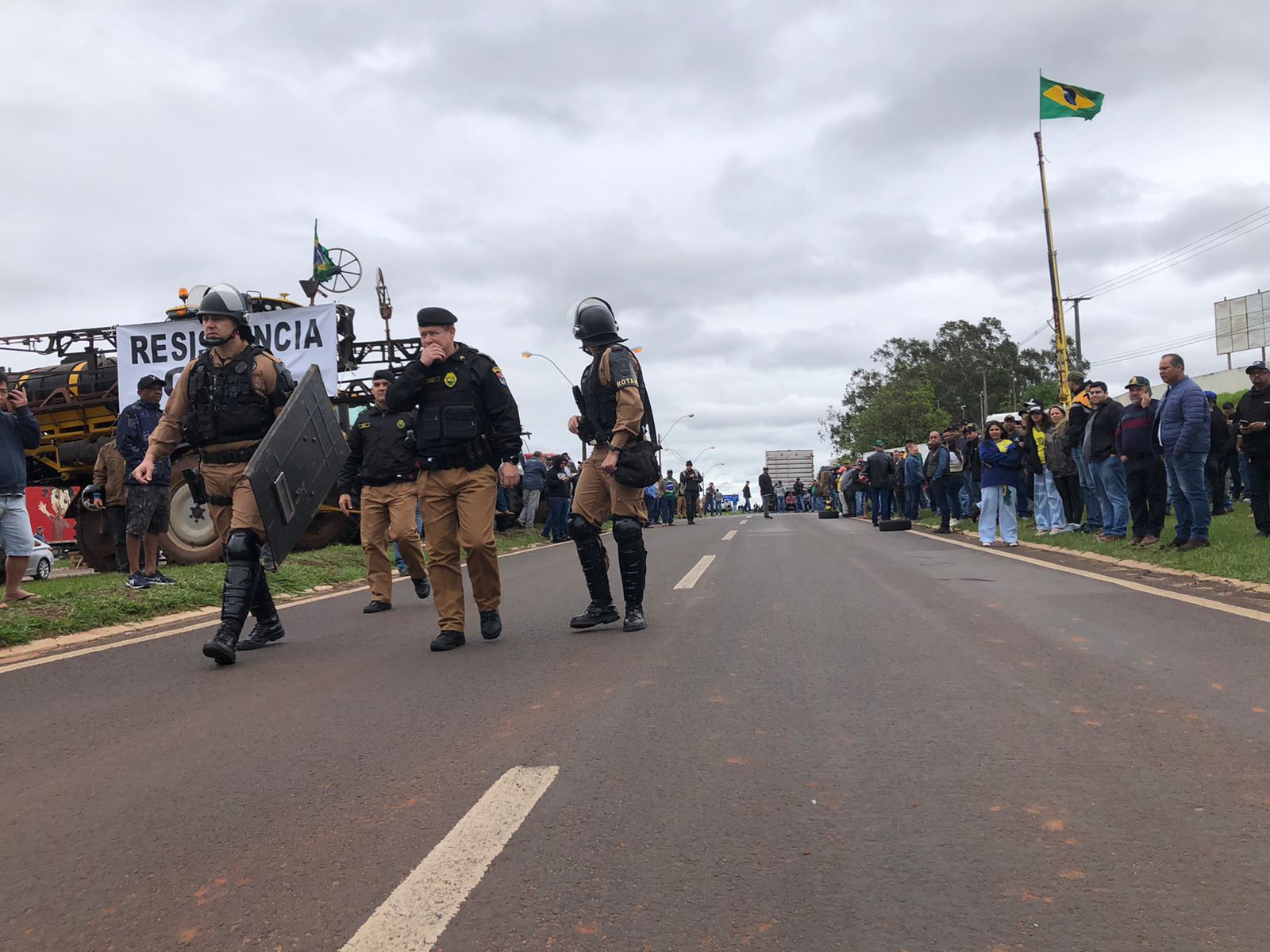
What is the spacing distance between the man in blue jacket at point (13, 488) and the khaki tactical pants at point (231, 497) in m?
2.64

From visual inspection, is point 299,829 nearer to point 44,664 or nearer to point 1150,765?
point 1150,765

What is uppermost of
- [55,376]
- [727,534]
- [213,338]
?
[55,376]

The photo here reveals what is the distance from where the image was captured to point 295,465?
6.39m

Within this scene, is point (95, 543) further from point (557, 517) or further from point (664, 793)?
point (664, 793)

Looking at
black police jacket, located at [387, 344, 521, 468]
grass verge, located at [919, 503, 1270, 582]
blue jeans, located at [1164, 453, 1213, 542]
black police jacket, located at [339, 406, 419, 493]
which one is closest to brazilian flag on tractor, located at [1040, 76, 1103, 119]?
grass verge, located at [919, 503, 1270, 582]

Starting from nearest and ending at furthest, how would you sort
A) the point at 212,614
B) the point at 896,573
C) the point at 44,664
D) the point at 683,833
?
the point at 683,833 < the point at 44,664 < the point at 212,614 < the point at 896,573

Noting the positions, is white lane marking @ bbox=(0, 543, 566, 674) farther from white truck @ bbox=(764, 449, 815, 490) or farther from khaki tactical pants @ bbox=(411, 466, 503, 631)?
white truck @ bbox=(764, 449, 815, 490)

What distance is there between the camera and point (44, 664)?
19.2ft

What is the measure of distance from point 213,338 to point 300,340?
29.2ft

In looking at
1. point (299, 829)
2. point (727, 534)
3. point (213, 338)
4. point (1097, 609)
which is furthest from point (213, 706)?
point (727, 534)

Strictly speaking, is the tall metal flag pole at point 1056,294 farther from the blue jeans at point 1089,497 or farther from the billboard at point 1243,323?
the billboard at point 1243,323

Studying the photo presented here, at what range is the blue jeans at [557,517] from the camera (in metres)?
19.9

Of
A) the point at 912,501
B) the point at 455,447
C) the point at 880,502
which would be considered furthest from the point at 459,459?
→ the point at 880,502

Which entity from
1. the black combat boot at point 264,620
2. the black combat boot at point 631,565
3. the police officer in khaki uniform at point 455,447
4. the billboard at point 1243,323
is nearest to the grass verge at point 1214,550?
the black combat boot at point 631,565
